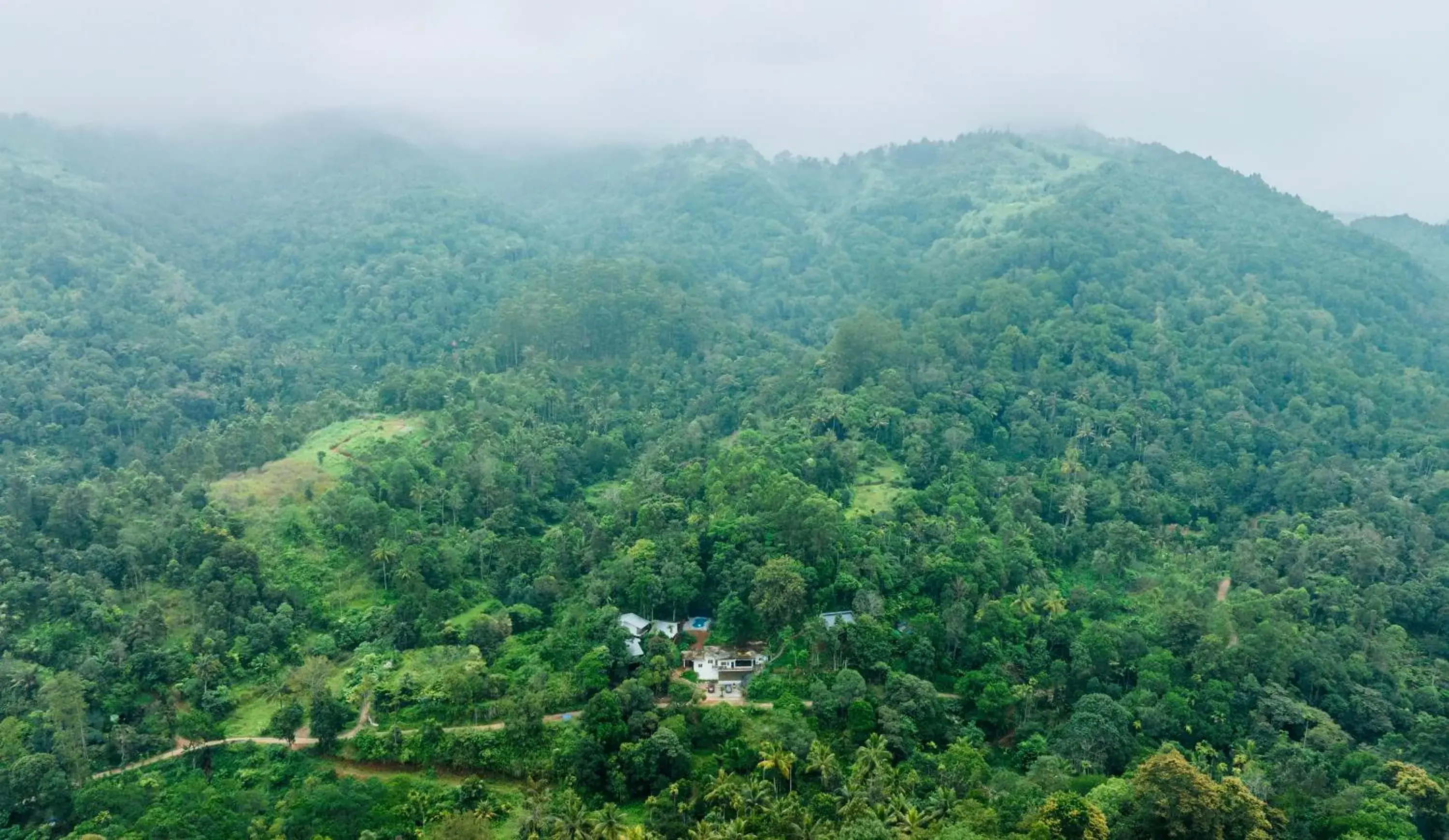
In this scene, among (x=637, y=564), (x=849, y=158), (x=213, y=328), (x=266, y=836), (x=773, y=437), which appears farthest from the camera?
(x=849, y=158)

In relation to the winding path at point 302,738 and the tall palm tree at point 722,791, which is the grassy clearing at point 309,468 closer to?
the winding path at point 302,738

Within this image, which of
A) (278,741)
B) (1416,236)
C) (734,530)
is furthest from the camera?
(1416,236)

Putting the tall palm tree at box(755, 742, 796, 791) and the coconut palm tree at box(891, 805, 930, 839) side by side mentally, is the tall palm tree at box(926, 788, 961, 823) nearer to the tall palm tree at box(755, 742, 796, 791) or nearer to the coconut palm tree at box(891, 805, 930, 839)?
the coconut palm tree at box(891, 805, 930, 839)

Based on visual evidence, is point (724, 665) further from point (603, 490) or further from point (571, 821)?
point (603, 490)

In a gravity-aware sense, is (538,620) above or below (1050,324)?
below

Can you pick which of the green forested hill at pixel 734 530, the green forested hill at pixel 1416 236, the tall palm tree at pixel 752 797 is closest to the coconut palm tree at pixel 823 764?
the green forested hill at pixel 734 530

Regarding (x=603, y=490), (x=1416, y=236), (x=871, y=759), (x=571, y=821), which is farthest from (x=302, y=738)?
(x=1416, y=236)

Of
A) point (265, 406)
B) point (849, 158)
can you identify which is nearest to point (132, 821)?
point (265, 406)

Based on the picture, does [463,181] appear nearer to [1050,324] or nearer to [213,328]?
[213,328]
